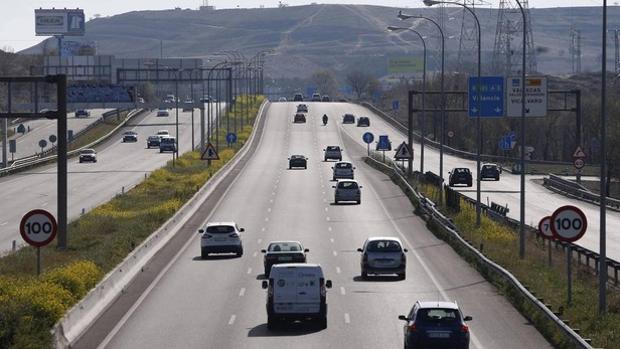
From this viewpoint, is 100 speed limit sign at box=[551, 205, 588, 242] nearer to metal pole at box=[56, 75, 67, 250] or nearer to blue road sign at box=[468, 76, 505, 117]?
metal pole at box=[56, 75, 67, 250]

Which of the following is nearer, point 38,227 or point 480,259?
point 38,227

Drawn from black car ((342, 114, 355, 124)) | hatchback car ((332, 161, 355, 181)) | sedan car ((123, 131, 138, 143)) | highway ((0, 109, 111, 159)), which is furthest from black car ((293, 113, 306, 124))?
hatchback car ((332, 161, 355, 181))

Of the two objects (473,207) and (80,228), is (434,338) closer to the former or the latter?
(80,228)

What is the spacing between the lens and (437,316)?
24.4m

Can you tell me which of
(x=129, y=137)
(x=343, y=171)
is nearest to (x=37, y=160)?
(x=343, y=171)

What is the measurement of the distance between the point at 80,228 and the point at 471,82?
961 inches

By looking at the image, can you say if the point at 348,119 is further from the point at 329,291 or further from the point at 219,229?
the point at 329,291

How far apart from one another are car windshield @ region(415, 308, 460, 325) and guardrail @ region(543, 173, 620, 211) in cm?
5751

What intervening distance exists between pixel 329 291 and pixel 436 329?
12925 mm

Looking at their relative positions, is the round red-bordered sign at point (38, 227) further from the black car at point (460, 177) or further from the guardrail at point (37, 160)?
the guardrail at point (37, 160)

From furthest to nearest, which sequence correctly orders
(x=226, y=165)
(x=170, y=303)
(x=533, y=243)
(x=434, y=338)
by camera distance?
(x=226, y=165) → (x=533, y=243) → (x=170, y=303) → (x=434, y=338)

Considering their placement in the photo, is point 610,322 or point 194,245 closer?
point 610,322

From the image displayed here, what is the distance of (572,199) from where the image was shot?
8781cm

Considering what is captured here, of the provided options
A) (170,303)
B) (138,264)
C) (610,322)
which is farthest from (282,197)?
(610,322)
